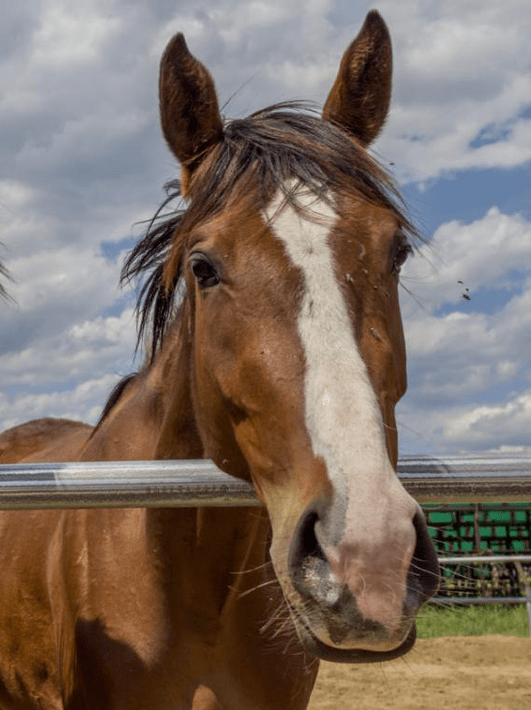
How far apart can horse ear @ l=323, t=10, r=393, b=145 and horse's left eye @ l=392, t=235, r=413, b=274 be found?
0.66 m

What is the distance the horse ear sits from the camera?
123 inches

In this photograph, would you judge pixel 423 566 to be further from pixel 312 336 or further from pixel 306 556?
pixel 312 336

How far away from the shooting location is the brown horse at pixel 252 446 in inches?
76.4

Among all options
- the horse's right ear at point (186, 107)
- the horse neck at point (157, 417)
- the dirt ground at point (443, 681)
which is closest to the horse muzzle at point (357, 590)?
the horse neck at point (157, 417)

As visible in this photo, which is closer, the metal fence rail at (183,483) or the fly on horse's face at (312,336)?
the fly on horse's face at (312,336)

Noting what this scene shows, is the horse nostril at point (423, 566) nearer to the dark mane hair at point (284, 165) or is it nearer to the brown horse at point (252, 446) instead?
the brown horse at point (252, 446)

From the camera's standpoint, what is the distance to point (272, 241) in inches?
96.2

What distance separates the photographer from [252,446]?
2430mm

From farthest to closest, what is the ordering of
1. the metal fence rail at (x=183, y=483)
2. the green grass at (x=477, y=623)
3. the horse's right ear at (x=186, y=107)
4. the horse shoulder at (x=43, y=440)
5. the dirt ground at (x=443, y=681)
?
the green grass at (x=477, y=623)
the dirt ground at (x=443, y=681)
the horse shoulder at (x=43, y=440)
the horse's right ear at (x=186, y=107)
the metal fence rail at (x=183, y=483)

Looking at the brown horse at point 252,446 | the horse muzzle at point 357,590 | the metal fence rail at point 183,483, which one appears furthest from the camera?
the metal fence rail at point 183,483

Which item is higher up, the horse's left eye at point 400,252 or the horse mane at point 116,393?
the horse's left eye at point 400,252

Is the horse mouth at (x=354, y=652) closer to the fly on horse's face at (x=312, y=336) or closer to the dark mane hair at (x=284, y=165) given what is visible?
the fly on horse's face at (x=312, y=336)

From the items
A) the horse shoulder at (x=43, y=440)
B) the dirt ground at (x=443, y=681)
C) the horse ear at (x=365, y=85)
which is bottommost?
the dirt ground at (x=443, y=681)

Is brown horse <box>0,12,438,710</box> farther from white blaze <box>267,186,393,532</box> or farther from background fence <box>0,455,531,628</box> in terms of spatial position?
background fence <box>0,455,531,628</box>
